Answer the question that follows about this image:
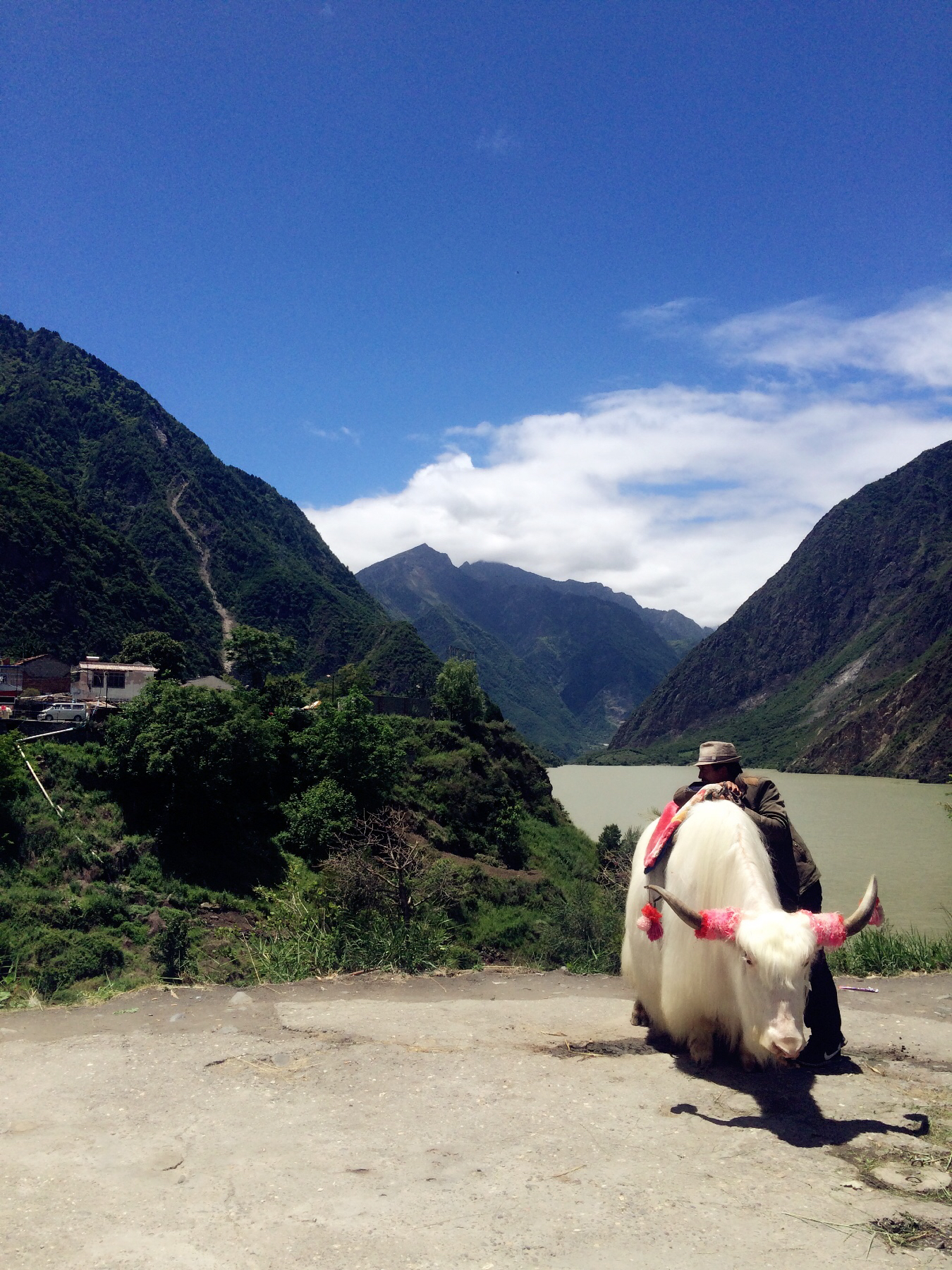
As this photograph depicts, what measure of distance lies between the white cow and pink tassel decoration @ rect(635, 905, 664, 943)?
0.01 meters

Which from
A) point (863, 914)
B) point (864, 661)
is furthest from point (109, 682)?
point (864, 661)

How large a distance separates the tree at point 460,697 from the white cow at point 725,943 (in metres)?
55.5

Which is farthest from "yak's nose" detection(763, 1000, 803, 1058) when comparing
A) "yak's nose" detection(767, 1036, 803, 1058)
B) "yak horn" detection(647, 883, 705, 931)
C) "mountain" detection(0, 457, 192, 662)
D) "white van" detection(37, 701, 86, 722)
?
"mountain" detection(0, 457, 192, 662)

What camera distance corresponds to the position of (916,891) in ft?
133

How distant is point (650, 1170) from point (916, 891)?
42.5 m

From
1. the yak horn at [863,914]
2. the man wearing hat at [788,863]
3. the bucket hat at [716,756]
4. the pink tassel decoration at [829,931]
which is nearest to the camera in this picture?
the pink tassel decoration at [829,931]

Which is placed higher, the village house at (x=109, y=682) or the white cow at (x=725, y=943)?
the village house at (x=109, y=682)

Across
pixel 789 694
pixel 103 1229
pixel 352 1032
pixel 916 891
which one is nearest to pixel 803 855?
pixel 352 1032

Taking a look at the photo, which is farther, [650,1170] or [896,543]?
[896,543]

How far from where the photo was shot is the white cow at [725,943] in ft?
16.1

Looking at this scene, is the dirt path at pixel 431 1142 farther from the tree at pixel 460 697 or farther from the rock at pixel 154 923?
the tree at pixel 460 697

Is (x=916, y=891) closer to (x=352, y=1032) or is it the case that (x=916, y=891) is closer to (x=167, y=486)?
(x=352, y=1032)

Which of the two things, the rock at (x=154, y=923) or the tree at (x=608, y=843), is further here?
the tree at (x=608, y=843)

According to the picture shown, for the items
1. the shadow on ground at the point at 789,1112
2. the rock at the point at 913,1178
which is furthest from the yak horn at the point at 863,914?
the rock at the point at 913,1178
